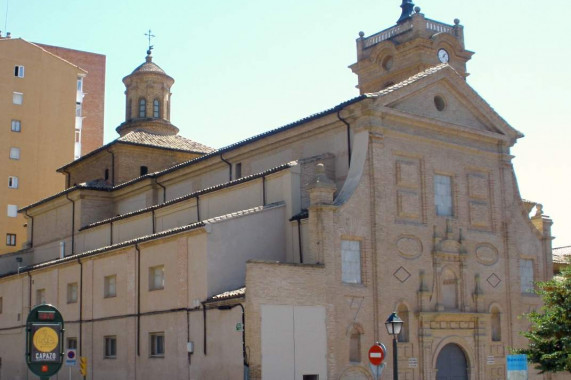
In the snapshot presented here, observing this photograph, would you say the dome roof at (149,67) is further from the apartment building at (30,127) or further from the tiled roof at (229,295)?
the tiled roof at (229,295)

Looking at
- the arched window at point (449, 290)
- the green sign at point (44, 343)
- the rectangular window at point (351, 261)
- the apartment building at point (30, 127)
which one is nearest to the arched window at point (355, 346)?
the rectangular window at point (351, 261)

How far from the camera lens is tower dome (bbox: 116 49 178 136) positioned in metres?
49.8

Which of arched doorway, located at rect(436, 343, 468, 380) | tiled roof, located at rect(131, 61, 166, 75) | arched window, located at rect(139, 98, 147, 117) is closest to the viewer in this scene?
arched doorway, located at rect(436, 343, 468, 380)

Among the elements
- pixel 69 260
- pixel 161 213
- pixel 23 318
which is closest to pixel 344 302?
pixel 161 213

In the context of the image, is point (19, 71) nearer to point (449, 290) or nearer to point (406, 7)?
point (406, 7)

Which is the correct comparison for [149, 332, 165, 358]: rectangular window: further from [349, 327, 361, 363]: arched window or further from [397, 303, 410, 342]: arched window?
[397, 303, 410, 342]: arched window

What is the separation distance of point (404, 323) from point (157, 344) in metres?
9.14

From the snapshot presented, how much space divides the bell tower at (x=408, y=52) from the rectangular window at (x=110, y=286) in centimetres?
1686

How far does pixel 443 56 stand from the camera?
4331 centimetres

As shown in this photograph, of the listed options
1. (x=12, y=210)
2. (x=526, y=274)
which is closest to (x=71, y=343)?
(x=526, y=274)

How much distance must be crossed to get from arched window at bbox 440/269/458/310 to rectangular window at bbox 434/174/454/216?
2.42 metres

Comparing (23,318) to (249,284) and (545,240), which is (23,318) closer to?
(249,284)

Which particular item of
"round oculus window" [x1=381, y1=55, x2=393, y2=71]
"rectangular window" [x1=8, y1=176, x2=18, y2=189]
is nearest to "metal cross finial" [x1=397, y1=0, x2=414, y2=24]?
"round oculus window" [x1=381, y1=55, x2=393, y2=71]

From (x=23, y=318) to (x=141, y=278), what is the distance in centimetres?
1101
